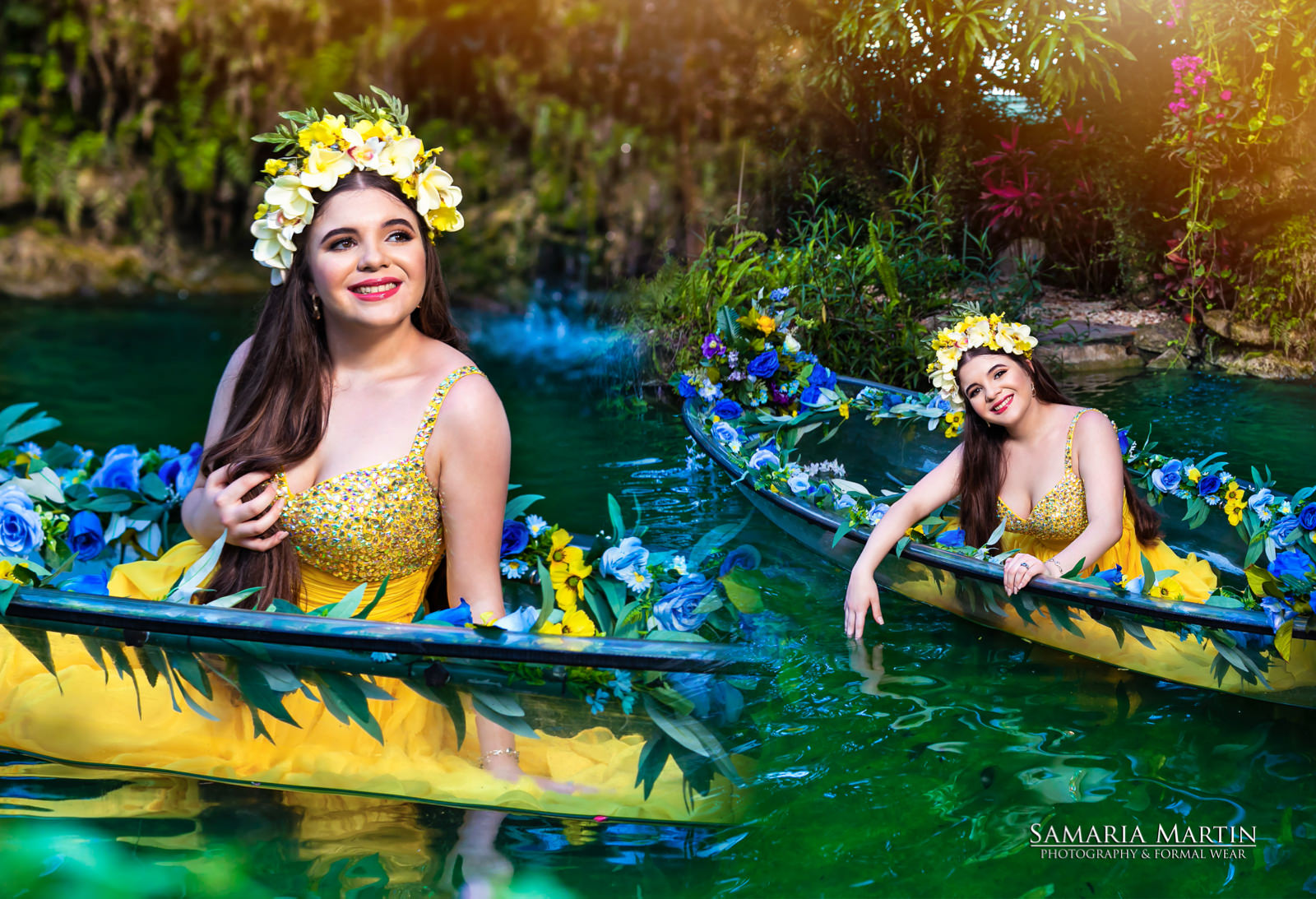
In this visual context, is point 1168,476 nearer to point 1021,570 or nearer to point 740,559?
point 1021,570

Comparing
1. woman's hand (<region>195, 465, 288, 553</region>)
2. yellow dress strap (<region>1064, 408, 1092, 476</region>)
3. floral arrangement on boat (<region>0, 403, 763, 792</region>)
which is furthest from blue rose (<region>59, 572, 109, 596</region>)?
yellow dress strap (<region>1064, 408, 1092, 476</region>)

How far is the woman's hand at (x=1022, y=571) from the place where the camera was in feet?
6.19

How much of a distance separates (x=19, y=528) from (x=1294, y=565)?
221cm

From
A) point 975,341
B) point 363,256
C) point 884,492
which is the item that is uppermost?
point 363,256

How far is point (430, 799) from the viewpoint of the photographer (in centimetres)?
139

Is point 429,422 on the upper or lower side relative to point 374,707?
upper

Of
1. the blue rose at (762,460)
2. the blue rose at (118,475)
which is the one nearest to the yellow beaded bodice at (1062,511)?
the blue rose at (762,460)

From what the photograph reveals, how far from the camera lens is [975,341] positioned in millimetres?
2041

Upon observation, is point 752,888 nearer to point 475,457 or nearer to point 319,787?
point 319,787

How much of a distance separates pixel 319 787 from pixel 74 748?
390mm

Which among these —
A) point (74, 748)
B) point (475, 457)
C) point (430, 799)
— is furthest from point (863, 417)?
point (74, 748)

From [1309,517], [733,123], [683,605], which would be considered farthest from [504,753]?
[733,123]

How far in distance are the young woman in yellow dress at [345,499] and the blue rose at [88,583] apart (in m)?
0.03

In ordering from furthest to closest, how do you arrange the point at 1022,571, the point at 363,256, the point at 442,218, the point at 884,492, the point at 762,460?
the point at 884,492
the point at 762,460
the point at 1022,571
the point at 442,218
the point at 363,256
